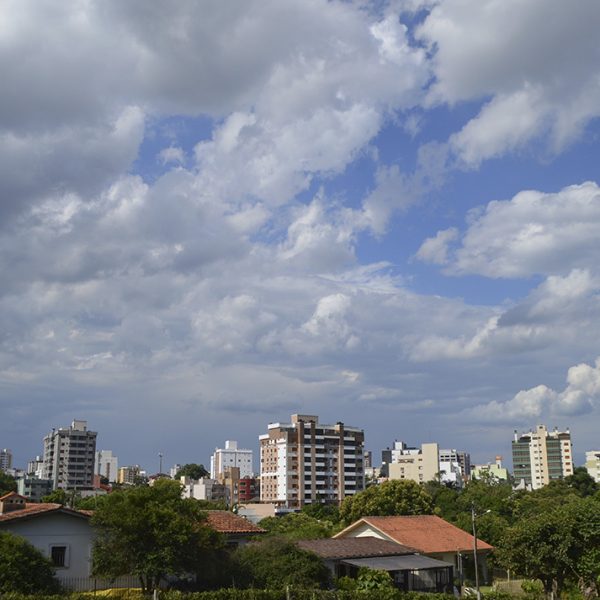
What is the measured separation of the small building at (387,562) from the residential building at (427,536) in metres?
2.11

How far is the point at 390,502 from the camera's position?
229 feet

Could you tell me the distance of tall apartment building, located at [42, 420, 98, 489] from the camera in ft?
584

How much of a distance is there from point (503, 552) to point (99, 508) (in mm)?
21084

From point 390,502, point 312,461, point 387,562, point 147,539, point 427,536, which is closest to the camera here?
point 147,539

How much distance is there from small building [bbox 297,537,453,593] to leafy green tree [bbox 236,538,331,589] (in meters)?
2.06

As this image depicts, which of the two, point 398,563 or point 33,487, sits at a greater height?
point 33,487

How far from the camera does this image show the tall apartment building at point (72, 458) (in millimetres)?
178125

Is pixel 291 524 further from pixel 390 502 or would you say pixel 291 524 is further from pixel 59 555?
pixel 59 555

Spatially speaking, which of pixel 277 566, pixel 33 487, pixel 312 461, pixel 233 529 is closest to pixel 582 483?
pixel 312 461

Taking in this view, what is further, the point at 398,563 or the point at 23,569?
the point at 398,563

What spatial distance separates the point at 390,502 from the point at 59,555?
1671 inches

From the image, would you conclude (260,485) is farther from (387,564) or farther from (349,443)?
(387,564)

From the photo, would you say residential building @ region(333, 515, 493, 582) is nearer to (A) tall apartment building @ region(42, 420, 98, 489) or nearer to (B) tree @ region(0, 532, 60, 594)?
(B) tree @ region(0, 532, 60, 594)

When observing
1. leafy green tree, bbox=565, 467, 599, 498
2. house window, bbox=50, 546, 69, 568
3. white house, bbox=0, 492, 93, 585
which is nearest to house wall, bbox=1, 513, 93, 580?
white house, bbox=0, 492, 93, 585
